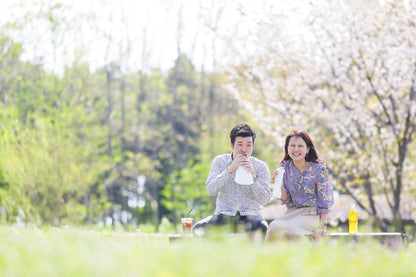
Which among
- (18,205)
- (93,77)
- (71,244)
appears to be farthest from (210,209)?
(71,244)

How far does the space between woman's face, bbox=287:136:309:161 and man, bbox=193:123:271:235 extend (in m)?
0.31

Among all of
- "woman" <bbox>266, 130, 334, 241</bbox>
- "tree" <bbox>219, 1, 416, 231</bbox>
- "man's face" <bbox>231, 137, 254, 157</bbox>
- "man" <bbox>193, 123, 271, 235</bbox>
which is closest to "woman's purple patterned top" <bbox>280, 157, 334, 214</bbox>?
"woman" <bbox>266, 130, 334, 241</bbox>

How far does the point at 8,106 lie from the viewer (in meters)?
20.5

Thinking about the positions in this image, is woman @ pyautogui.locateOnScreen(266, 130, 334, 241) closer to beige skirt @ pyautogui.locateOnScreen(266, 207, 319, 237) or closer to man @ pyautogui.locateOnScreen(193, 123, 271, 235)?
beige skirt @ pyautogui.locateOnScreen(266, 207, 319, 237)

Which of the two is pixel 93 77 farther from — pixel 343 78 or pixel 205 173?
pixel 343 78

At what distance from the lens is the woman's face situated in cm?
557

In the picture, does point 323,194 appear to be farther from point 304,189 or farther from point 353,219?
point 353,219

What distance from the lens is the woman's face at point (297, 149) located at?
5.57m

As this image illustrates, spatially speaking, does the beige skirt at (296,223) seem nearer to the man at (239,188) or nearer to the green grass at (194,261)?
the man at (239,188)

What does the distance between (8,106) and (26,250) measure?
1805cm

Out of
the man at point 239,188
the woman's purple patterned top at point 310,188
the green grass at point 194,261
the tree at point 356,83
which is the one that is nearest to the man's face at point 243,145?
the man at point 239,188

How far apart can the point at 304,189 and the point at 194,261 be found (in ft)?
9.21

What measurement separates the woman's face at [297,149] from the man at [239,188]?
1.02 ft

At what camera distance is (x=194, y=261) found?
2838mm
